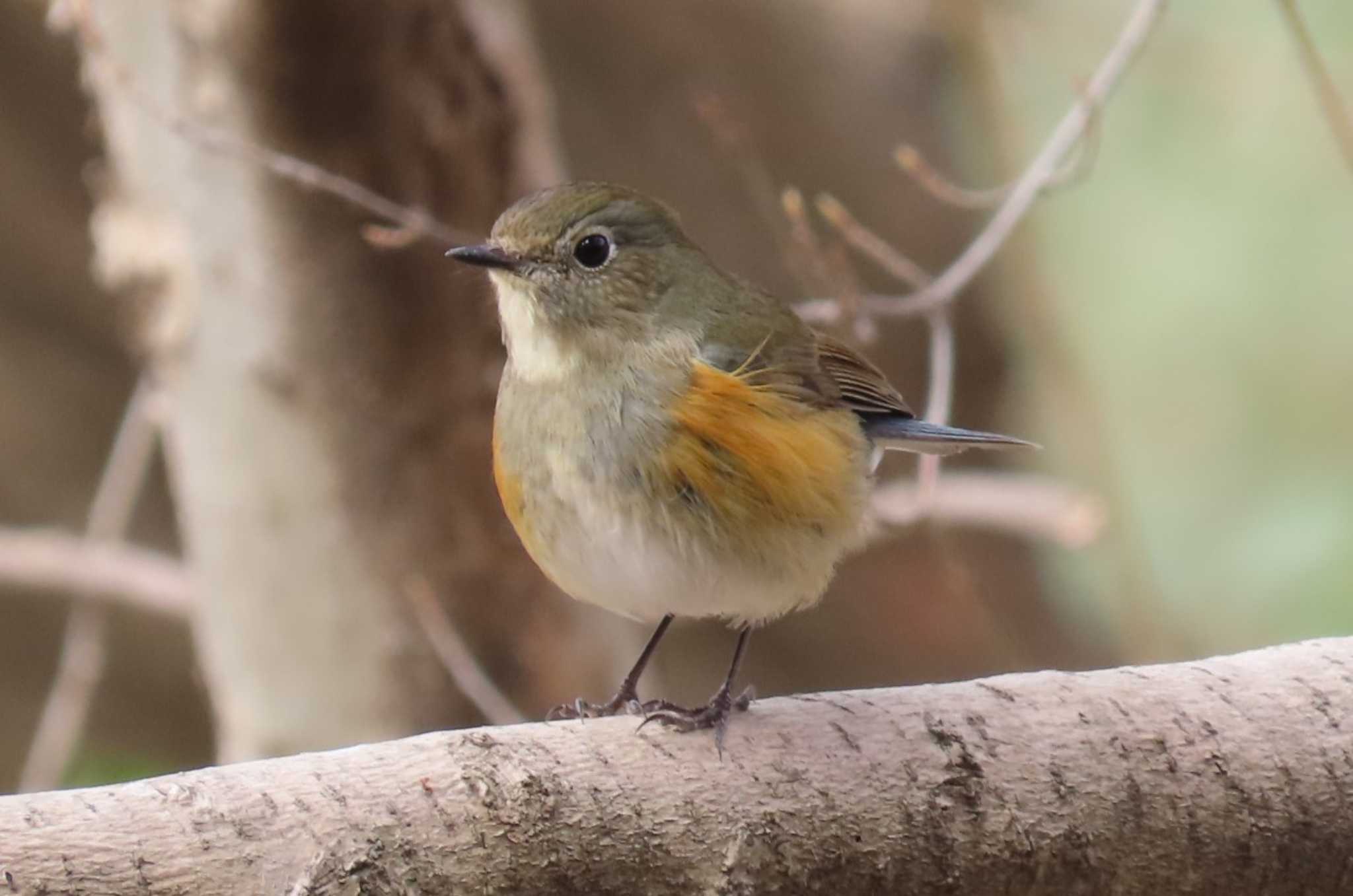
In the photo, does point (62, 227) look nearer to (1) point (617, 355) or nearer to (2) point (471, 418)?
(2) point (471, 418)

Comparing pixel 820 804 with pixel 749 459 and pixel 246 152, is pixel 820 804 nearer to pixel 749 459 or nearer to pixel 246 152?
pixel 749 459

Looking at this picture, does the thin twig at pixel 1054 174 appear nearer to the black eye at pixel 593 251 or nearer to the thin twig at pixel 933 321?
the thin twig at pixel 933 321

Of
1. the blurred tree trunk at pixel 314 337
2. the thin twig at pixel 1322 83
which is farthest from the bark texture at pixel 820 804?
the blurred tree trunk at pixel 314 337

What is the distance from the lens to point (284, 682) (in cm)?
300

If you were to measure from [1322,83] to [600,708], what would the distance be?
4.79ft

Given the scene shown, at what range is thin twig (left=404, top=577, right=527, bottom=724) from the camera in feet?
9.55

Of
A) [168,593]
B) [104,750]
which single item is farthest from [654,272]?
[104,750]

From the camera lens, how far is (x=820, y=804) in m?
1.65

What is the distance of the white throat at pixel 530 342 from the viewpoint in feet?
7.07

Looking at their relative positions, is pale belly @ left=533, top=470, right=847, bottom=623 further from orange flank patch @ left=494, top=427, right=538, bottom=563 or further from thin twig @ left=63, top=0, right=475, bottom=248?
thin twig @ left=63, top=0, right=475, bottom=248

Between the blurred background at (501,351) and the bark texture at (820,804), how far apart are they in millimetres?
993

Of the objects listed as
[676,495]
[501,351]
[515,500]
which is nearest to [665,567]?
[676,495]

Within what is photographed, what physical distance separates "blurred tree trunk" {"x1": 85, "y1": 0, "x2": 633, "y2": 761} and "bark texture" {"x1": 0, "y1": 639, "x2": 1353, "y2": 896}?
1315 millimetres

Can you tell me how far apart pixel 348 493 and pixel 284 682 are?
38 cm
